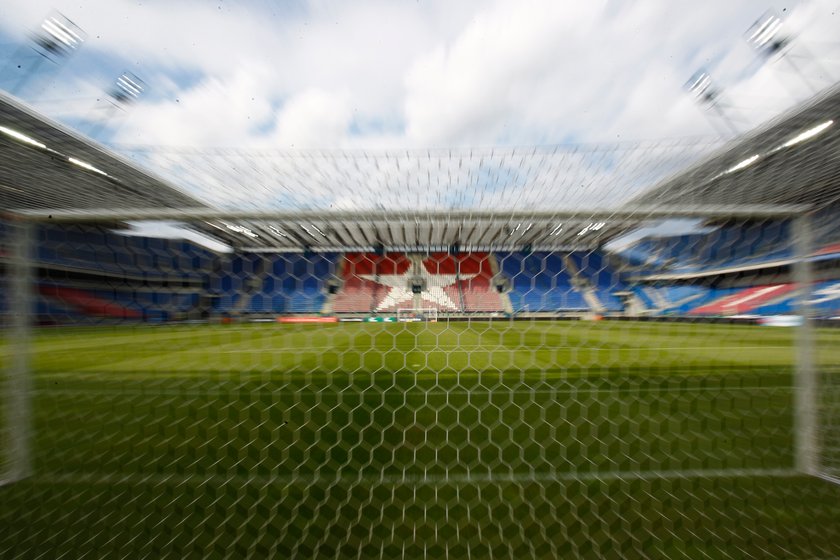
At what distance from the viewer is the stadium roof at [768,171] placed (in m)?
1.17

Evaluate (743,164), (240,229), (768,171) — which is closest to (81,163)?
(240,229)

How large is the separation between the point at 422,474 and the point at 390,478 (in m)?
0.11

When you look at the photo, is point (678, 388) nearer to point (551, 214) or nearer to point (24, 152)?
point (551, 214)

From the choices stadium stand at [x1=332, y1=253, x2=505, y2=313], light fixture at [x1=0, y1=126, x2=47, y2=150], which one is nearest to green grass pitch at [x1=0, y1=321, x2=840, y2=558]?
stadium stand at [x1=332, y1=253, x2=505, y2=313]

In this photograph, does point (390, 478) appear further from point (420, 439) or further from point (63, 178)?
point (63, 178)

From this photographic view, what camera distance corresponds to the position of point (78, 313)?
4.11 ft

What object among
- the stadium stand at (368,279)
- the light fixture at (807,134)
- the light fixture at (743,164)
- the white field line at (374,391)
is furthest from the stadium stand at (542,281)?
the light fixture at (807,134)

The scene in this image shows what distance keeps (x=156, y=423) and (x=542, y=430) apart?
6.33ft

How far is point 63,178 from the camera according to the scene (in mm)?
1479

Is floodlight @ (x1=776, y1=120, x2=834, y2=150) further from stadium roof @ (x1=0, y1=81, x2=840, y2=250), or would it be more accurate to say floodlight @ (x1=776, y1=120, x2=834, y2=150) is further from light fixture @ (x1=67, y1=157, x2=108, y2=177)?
light fixture @ (x1=67, y1=157, x2=108, y2=177)

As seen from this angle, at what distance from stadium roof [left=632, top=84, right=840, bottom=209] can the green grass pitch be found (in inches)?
25.4

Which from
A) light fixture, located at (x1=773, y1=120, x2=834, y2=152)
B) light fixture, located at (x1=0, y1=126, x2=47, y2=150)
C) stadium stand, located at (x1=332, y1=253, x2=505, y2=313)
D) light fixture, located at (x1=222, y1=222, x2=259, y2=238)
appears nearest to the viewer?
light fixture, located at (x1=222, y1=222, x2=259, y2=238)

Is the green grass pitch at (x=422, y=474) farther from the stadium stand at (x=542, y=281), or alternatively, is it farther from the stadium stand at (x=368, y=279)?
the stadium stand at (x=368, y=279)

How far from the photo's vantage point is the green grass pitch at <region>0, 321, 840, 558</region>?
0.76 metres
